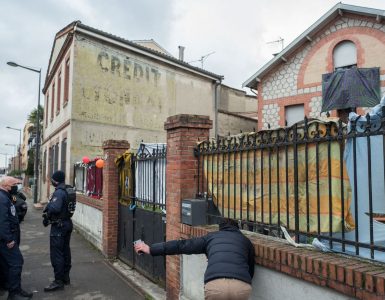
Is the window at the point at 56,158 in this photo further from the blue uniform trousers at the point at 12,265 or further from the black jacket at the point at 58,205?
the blue uniform trousers at the point at 12,265

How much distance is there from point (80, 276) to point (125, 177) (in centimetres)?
221

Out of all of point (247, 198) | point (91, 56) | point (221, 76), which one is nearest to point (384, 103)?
point (247, 198)

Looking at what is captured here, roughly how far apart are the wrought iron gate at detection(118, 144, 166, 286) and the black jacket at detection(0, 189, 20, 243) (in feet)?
7.45

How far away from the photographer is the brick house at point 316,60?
14125 mm

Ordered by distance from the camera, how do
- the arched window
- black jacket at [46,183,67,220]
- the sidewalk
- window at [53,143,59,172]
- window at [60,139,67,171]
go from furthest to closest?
window at [53,143,59,172] → window at [60,139,67,171] → the arched window → black jacket at [46,183,67,220] → the sidewalk

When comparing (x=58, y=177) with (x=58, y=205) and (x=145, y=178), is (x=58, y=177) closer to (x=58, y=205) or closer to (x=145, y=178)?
(x=58, y=205)

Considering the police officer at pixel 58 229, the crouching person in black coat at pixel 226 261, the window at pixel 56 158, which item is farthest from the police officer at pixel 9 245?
the window at pixel 56 158

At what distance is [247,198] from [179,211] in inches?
53.7

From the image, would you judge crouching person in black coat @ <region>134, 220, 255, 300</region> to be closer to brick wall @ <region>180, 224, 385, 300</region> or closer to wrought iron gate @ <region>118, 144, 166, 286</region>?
brick wall @ <region>180, 224, 385, 300</region>

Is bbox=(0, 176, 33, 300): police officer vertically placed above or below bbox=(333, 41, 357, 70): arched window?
below

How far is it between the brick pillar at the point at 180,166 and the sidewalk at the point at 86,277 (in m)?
0.90

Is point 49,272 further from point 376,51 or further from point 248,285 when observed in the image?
point 376,51

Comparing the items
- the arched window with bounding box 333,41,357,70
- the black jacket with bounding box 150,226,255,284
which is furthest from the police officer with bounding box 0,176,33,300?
the arched window with bounding box 333,41,357,70

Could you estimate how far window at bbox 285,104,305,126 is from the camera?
1624 centimetres
